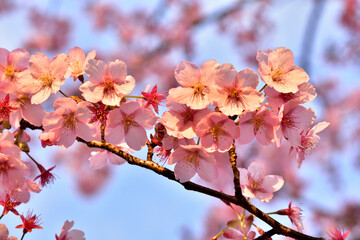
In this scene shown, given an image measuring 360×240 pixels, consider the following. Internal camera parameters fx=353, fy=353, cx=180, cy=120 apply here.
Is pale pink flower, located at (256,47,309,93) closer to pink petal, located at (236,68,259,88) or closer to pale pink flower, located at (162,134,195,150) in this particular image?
pink petal, located at (236,68,259,88)

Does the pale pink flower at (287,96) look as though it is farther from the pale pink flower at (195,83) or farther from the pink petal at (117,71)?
the pink petal at (117,71)

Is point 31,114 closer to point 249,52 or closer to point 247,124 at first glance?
point 247,124

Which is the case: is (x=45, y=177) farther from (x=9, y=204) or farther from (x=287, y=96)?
(x=287, y=96)

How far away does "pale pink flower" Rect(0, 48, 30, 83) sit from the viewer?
6.01ft

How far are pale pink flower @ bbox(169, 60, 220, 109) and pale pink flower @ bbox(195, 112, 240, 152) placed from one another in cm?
7

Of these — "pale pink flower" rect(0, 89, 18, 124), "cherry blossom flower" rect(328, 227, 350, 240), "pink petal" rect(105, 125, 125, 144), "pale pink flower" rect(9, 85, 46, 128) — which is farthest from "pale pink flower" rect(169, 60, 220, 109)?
"cherry blossom flower" rect(328, 227, 350, 240)

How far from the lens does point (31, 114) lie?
178 centimetres

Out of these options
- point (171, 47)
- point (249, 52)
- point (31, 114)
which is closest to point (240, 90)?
point (31, 114)

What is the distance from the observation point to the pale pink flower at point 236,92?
1.61 meters

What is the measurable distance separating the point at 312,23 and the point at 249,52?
221 inches

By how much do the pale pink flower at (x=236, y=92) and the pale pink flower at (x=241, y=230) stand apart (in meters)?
0.60

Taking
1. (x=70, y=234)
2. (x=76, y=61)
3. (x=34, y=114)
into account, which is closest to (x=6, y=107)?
(x=34, y=114)

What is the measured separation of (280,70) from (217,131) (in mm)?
487

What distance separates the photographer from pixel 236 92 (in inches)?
64.6
